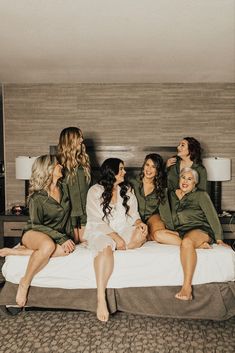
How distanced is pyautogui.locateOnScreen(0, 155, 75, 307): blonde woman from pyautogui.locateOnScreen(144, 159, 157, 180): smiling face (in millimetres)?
806

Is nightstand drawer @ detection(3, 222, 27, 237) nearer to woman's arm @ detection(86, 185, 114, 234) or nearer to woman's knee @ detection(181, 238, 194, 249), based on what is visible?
woman's arm @ detection(86, 185, 114, 234)

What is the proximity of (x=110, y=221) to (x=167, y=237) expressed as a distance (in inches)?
20.9

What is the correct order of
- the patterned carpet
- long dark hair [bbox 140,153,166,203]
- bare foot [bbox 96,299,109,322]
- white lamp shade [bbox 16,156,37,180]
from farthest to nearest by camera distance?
1. white lamp shade [bbox 16,156,37,180]
2. long dark hair [bbox 140,153,166,203]
3. bare foot [bbox 96,299,109,322]
4. the patterned carpet

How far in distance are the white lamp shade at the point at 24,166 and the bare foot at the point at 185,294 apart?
8.21 feet

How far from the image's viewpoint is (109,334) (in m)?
2.69

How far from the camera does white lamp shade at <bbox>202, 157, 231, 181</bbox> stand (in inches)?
174

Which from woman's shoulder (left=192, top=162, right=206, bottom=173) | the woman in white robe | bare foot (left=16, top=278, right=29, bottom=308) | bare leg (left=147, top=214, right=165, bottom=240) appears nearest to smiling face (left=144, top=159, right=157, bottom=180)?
the woman in white robe

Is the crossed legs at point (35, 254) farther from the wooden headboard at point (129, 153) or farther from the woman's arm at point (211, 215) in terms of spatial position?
the wooden headboard at point (129, 153)

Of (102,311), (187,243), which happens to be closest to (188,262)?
(187,243)

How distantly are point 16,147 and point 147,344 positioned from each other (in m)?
3.30

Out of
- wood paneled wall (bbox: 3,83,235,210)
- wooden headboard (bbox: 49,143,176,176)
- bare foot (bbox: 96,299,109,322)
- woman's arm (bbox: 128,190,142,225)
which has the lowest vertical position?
bare foot (bbox: 96,299,109,322)

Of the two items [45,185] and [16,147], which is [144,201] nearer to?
[45,185]

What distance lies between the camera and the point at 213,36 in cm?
291

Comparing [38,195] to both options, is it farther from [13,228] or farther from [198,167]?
[198,167]
